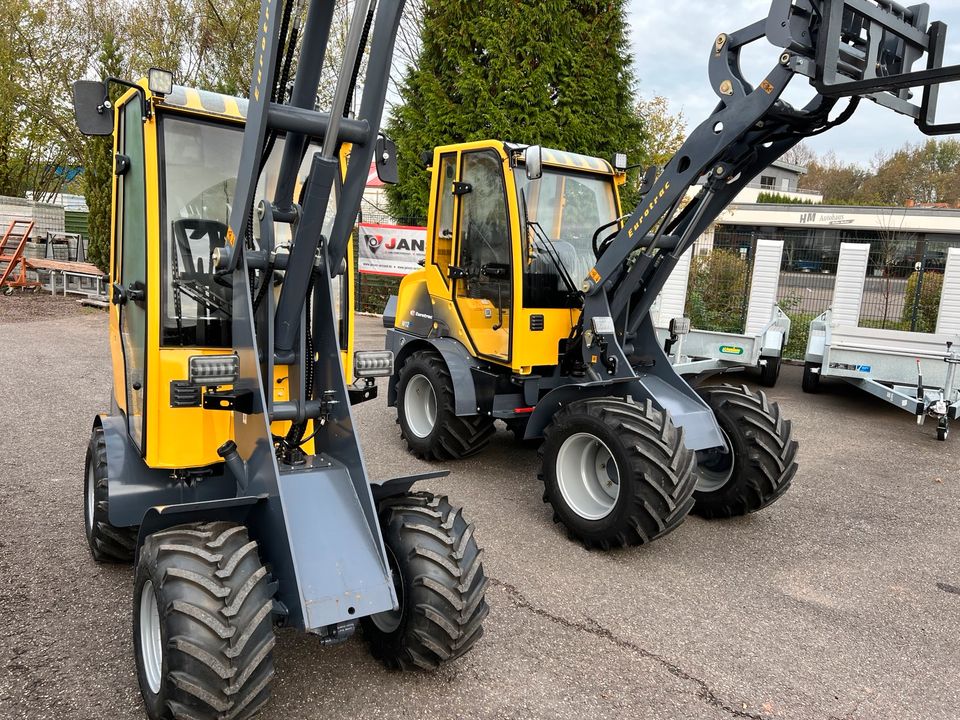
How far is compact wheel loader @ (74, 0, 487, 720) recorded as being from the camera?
2.34 meters

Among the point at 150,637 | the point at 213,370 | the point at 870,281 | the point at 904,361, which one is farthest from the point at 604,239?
the point at 870,281

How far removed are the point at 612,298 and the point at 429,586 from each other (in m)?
2.99

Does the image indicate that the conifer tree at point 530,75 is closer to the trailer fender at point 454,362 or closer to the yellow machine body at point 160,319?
the trailer fender at point 454,362

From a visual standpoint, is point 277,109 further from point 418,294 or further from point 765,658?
point 418,294

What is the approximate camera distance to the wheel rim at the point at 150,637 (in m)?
2.53

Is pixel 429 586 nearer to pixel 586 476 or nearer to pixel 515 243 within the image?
pixel 586 476

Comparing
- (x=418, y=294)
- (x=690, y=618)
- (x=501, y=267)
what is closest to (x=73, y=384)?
(x=418, y=294)

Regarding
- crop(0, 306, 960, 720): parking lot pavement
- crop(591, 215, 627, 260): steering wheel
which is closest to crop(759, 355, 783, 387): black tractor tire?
crop(0, 306, 960, 720): parking lot pavement

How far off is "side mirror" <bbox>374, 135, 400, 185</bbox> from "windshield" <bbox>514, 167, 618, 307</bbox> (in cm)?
171

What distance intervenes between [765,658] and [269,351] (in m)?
2.62

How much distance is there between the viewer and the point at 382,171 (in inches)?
147

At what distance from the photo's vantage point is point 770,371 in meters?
9.71

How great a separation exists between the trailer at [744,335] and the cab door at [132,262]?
4.80 meters

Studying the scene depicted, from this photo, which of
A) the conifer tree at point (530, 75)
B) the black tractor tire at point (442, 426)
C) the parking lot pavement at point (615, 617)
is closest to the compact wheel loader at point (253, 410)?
the parking lot pavement at point (615, 617)
